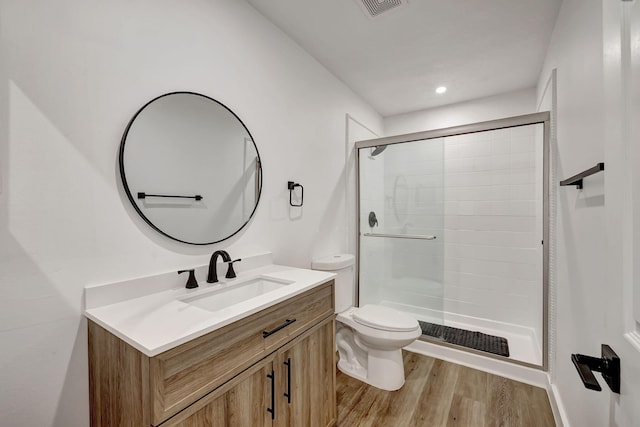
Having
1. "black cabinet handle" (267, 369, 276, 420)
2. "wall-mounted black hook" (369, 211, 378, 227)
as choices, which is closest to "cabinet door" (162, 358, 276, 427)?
"black cabinet handle" (267, 369, 276, 420)

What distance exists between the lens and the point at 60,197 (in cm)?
96

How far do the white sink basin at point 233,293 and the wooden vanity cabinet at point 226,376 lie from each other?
0.84 feet

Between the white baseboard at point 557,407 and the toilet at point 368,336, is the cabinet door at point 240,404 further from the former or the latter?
the white baseboard at point 557,407

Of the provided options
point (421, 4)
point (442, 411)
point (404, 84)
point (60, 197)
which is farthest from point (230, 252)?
point (404, 84)

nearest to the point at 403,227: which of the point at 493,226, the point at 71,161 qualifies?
the point at 493,226

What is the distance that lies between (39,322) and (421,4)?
236cm

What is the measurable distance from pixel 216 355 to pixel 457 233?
280cm

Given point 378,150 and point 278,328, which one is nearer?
point 278,328

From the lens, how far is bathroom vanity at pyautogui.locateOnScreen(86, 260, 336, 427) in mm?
791

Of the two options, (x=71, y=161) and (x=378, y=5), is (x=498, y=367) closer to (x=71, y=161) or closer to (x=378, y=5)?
(x=378, y=5)

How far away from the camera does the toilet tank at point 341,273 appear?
2102 mm

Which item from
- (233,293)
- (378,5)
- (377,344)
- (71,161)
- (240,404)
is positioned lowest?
(377,344)

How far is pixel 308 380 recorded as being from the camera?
51.9 inches

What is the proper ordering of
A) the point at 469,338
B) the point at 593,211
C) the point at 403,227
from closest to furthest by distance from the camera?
the point at 593,211 → the point at 469,338 → the point at 403,227
